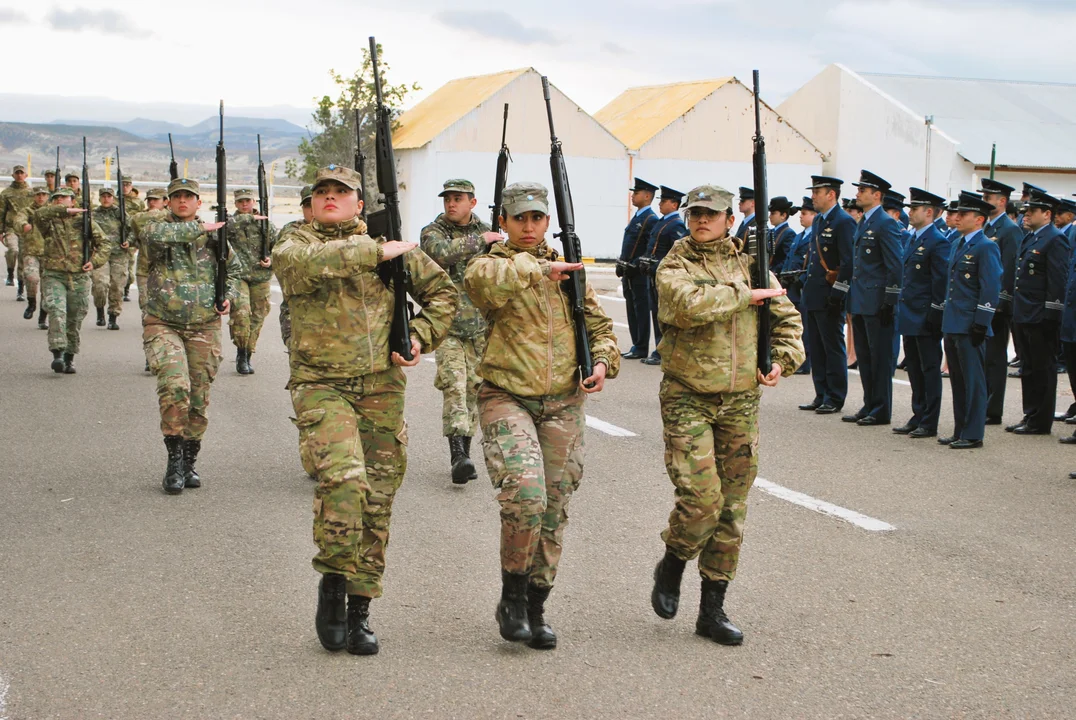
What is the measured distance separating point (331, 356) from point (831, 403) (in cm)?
762

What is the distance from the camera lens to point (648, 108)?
39.3 meters

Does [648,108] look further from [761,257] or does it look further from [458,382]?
[761,257]

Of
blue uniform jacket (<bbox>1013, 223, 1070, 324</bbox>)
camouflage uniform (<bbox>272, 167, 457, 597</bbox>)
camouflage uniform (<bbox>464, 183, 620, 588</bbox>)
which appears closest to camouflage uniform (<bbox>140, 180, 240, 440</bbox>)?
camouflage uniform (<bbox>272, 167, 457, 597</bbox>)

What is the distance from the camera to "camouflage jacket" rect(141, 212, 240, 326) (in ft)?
28.7

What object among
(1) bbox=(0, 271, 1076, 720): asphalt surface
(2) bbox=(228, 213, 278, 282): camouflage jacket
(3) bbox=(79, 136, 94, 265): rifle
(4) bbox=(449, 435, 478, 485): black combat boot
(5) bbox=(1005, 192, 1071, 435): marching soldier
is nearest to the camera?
(1) bbox=(0, 271, 1076, 720): asphalt surface

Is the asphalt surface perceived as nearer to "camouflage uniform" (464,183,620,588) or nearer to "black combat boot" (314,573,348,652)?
"black combat boot" (314,573,348,652)

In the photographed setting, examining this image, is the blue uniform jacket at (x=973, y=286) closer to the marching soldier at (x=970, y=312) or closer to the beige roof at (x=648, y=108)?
the marching soldier at (x=970, y=312)

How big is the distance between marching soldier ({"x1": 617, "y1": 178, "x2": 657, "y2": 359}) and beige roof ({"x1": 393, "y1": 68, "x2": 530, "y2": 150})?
18.7m

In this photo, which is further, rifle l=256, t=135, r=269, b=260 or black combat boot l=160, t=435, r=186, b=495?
rifle l=256, t=135, r=269, b=260

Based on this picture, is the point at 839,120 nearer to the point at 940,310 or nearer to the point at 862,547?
the point at 940,310

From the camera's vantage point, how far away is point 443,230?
335 inches

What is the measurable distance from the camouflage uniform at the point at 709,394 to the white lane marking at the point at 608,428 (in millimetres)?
4803

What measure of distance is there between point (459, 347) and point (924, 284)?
178 inches

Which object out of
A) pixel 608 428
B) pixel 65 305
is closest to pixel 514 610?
pixel 608 428
